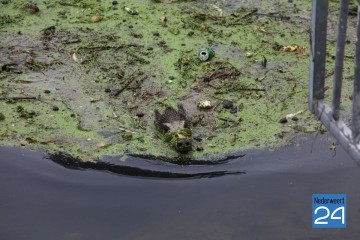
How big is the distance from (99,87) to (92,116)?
52 cm

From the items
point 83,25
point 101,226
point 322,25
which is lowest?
point 101,226

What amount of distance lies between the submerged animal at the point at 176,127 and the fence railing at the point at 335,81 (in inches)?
76.4

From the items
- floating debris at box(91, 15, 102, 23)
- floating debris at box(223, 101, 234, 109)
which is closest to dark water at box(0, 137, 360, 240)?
floating debris at box(223, 101, 234, 109)

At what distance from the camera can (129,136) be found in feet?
14.9

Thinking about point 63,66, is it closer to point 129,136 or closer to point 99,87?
point 99,87

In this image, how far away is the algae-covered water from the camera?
4.59 metres

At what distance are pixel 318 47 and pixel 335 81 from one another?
6.8 inches

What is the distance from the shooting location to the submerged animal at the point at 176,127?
168 inches

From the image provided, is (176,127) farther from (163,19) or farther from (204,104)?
(163,19)

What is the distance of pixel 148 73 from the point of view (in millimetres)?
5453

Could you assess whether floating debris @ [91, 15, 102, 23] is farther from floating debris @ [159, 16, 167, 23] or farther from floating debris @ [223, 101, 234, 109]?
floating debris @ [223, 101, 234, 109]

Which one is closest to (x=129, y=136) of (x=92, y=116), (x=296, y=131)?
(x=92, y=116)

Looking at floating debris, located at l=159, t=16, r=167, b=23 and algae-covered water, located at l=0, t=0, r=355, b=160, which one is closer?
algae-covered water, located at l=0, t=0, r=355, b=160

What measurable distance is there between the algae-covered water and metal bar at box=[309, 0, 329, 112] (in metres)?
2.02
